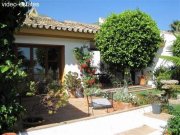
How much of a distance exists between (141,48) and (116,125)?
13.7ft

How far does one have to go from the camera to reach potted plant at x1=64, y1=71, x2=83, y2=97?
43.2ft

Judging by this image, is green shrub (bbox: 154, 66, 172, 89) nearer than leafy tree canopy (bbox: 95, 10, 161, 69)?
No

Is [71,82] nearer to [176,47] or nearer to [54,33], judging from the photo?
[54,33]

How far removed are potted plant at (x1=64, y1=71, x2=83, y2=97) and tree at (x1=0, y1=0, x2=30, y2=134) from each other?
21.1 ft

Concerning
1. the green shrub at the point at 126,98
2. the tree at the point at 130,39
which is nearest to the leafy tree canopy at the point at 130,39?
the tree at the point at 130,39

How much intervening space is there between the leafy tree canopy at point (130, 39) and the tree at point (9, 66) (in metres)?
6.04

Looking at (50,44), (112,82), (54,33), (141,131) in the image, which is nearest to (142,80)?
(112,82)

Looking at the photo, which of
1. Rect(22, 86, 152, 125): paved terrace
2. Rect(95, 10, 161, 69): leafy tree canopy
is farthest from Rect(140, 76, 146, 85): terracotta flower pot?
Rect(22, 86, 152, 125): paved terrace

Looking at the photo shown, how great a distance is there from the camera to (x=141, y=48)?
469 inches

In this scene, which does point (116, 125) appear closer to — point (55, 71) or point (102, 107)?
point (102, 107)

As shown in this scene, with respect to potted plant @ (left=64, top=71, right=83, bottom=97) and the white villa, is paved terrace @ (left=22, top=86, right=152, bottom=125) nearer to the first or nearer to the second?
potted plant @ (left=64, top=71, right=83, bottom=97)

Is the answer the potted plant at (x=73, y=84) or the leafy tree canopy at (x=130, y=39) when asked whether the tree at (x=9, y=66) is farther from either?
the potted plant at (x=73, y=84)

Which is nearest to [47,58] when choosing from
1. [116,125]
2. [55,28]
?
[55,28]

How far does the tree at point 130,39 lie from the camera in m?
11.9
